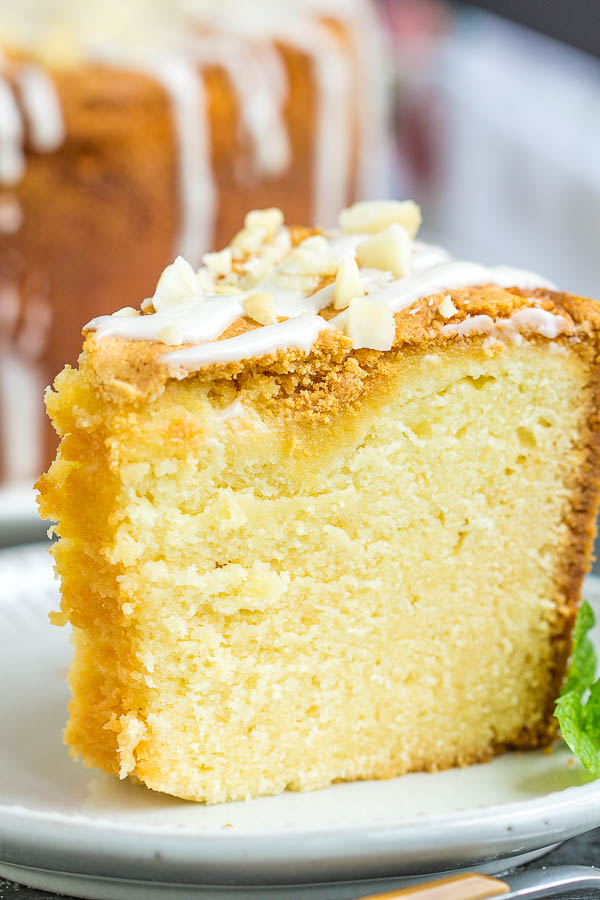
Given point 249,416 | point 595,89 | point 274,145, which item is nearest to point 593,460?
point 249,416

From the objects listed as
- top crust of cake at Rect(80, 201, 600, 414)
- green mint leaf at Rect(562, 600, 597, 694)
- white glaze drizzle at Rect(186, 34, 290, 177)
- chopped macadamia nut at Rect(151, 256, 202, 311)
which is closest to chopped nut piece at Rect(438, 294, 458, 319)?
top crust of cake at Rect(80, 201, 600, 414)

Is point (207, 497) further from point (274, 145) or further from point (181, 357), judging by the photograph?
point (274, 145)

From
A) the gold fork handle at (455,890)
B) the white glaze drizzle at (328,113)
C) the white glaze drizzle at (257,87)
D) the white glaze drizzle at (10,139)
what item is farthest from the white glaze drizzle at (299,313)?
the white glaze drizzle at (328,113)

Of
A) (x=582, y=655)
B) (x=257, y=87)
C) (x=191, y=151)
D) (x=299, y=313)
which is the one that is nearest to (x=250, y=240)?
(x=299, y=313)

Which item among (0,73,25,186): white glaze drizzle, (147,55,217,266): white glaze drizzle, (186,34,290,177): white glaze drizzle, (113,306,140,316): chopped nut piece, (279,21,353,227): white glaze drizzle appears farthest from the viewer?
(279,21,353,227): white glaze drizzle

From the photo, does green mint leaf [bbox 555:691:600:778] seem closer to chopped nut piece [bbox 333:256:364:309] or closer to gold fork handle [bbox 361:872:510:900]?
gold fork handle [bbox 361:872:510:900]

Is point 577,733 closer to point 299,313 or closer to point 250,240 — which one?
point 299,313

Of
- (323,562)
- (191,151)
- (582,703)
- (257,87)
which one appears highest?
(257,87)
